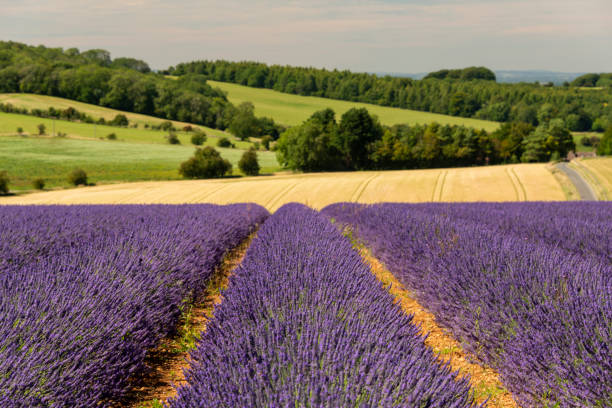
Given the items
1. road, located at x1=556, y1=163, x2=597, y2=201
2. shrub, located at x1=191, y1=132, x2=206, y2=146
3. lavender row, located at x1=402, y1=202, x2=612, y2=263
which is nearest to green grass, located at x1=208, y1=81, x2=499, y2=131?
shrub, located at x1=191, y1=132, x2=206, y2=146

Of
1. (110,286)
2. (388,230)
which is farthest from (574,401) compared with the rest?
(388,230)

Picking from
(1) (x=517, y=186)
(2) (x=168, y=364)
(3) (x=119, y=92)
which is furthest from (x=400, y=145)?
(2) (x=168, y=364)

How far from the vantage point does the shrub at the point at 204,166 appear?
39.0 m

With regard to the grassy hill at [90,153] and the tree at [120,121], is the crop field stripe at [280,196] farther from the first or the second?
the tree at [120,121]

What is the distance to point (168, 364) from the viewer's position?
11.9 feet

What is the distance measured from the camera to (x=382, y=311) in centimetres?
288

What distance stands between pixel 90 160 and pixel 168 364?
4216cm

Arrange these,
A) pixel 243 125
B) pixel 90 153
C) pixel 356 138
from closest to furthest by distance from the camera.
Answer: pixel 90 153 < pixel 356 138 < pixel 243 125

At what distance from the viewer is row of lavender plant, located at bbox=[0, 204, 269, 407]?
7.53 feet

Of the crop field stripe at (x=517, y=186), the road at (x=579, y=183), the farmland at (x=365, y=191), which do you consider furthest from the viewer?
the farmland at (x=365, y=191)

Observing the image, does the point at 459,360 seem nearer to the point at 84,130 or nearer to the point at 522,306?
the point at 522,306

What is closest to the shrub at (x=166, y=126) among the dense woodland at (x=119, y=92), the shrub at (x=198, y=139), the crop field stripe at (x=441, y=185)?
the dense woodland at (x=119, y=92)

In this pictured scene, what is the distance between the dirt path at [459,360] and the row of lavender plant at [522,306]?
100mm

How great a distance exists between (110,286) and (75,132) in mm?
56606
